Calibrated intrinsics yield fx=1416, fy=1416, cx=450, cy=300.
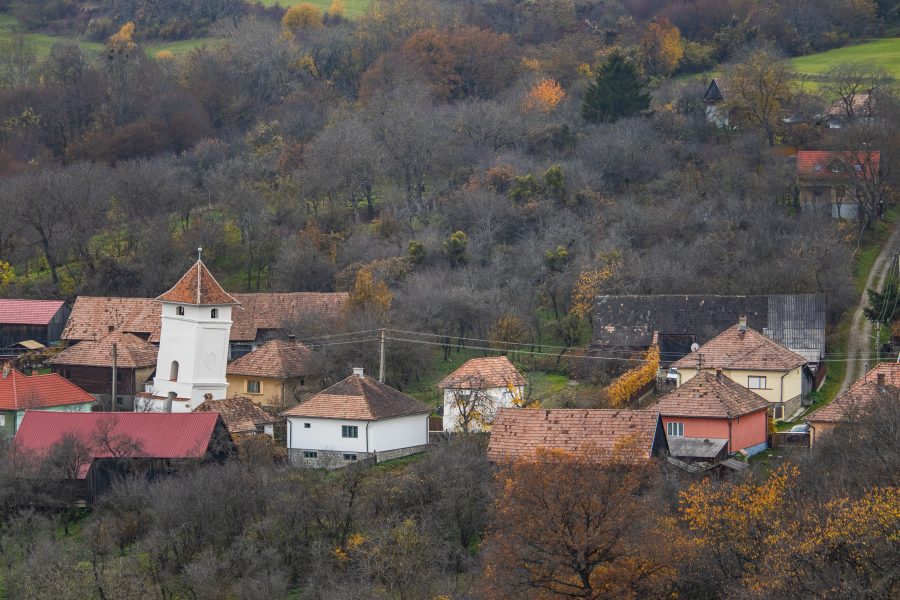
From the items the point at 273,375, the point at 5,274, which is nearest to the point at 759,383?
the point at 273,375

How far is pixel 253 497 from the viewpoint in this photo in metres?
38.6

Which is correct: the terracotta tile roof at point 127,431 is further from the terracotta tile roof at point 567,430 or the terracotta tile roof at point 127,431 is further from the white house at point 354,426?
the terracotta tile roof at point 567,430

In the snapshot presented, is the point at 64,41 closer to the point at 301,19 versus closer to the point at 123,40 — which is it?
the point at 123,40

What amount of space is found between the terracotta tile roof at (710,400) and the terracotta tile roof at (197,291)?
1750 cm

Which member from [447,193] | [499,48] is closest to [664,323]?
[447,193]

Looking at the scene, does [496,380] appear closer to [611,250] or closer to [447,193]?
[611,250]

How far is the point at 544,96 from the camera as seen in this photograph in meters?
83.4

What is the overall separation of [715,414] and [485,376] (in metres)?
8.52

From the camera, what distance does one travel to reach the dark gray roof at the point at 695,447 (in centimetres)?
4025

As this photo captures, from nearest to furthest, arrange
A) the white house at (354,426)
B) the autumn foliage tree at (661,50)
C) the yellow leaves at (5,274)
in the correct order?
the white house at (354,426) → the yellow leaves at (5,274) → the autumn foliage tree at (661,50)

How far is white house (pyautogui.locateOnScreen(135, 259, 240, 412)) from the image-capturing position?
50344 millimetres

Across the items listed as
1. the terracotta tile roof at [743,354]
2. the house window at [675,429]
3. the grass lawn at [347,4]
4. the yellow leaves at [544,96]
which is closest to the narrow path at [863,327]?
the terracotta tile roof at [743,354]

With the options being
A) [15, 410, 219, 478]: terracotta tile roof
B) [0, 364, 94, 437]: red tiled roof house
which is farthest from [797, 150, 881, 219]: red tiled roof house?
[0, 364, 94, 437]: red tiled roof house

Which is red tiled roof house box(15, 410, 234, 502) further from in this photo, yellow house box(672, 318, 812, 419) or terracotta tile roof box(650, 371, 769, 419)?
yellow house box(672, 318, 812, 419)
